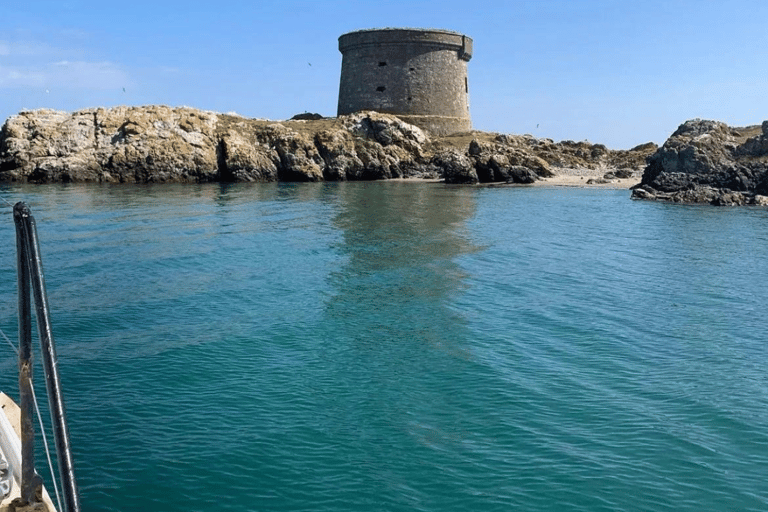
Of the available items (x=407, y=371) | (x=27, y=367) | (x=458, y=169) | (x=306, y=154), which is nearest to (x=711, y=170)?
(x=458, y=169)

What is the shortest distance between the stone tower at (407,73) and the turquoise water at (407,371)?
51908 millimetres

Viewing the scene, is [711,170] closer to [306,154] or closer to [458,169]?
[458,169]

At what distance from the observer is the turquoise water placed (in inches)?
398

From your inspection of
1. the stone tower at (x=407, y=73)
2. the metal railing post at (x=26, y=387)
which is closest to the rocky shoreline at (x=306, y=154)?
the stone tower at (x=407, y=73)

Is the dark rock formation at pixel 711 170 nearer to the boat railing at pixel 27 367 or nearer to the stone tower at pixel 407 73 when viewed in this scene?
the stone tower at pixel 407 73

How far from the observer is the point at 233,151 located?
65625 millimetres

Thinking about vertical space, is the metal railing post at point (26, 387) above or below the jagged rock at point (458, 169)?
below

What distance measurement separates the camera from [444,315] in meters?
19.0

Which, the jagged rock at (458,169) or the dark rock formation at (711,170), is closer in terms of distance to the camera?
the dark rock formation at (711,170)

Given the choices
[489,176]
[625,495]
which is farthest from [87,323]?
[489,176]

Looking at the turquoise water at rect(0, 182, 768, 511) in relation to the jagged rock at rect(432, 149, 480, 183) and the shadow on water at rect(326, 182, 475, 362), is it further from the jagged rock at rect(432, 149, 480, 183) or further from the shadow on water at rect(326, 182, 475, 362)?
the jagged rock at rect(432, 149, 480, 183)

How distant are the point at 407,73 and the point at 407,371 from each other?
69051 millimetres

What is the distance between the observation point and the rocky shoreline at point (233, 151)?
2426 inches

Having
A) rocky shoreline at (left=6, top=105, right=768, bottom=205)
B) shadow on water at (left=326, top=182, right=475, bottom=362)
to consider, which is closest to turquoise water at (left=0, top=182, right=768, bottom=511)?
shadow on water at (left=326, top=182, right=475, bottom=362)
